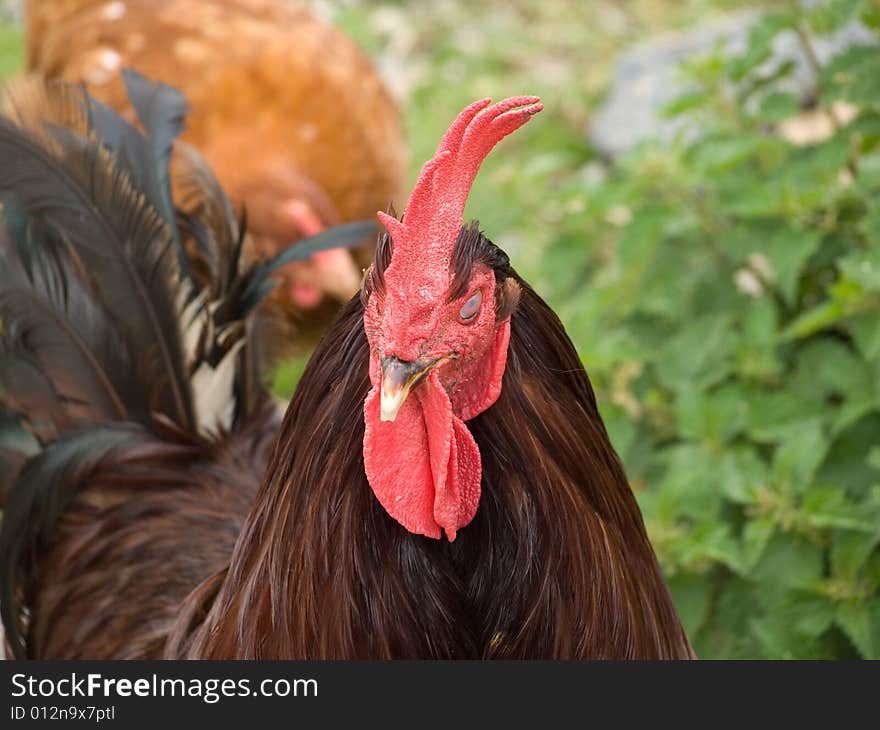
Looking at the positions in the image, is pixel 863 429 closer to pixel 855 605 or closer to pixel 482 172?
pixel 855 605

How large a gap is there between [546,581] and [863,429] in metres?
1.51

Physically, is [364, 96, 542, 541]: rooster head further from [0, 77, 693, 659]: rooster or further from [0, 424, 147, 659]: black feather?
[0, 424, 147, 659]: black feather

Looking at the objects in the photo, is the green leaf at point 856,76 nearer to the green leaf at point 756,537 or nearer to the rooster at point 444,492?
the green leaf at point 756,537

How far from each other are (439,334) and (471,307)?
67mm

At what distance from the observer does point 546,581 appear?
1897mm

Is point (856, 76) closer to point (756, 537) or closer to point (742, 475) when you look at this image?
point (742, 475)

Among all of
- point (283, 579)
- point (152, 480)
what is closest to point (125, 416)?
point (152, 480)

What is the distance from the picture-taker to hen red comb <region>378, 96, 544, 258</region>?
1.74 metres

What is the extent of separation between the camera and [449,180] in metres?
1.79

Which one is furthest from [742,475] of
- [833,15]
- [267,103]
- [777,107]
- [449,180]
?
[267,103]

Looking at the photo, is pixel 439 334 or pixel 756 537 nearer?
pixel 439 334

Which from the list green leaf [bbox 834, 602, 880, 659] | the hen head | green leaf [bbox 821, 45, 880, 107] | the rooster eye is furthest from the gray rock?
the rooster eye

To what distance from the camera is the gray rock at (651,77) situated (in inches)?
225

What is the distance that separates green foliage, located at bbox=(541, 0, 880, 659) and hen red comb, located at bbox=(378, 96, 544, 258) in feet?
4.42
